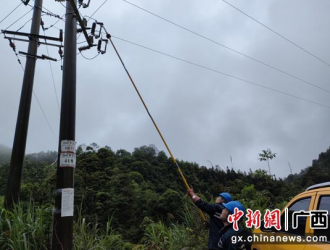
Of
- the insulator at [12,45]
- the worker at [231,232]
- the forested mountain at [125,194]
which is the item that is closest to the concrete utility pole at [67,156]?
the worker at [231,232]

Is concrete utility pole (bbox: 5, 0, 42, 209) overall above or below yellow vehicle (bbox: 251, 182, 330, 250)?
above

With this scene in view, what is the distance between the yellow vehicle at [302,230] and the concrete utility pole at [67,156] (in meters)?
2.98

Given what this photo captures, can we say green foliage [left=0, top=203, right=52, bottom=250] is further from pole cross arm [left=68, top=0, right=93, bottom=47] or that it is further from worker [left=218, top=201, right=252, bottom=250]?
pole cross arm [left=68, top=0, right=93, bottom=47]

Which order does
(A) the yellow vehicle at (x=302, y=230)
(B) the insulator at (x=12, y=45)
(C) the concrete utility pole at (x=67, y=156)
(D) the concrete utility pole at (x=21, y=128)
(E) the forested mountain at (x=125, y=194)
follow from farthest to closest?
(E) the forested mountain at (x=125, y=194) → (B) the insulator at (x=12, y=45) → (D) the concrete utility pole at (x=21, y=128) → (C) the concrete utility pole at (x=67, y=156) → (A) the yellow vehicle at (x=302, y=230)

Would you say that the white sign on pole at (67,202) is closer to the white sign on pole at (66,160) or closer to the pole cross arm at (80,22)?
the white sign on pole at (66,160)

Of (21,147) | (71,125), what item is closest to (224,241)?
(71,125)

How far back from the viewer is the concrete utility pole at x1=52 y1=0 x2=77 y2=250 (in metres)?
4.29

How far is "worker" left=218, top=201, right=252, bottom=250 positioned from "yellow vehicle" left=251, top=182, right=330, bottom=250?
58cm

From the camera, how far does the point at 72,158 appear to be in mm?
4594

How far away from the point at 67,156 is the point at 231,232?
2.65m

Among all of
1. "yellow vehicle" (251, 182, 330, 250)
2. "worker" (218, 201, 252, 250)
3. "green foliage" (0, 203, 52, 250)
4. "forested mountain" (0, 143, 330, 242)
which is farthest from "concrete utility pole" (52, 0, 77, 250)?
"forested mountain" (0, 143, 330, 242)

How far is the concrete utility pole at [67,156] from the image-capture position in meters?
4.29

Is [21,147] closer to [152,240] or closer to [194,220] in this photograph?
[152,240]

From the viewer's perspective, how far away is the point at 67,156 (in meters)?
4.54
